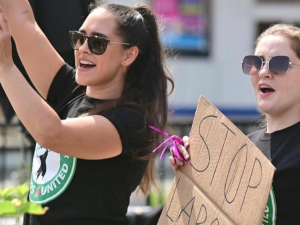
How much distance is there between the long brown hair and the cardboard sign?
360mm

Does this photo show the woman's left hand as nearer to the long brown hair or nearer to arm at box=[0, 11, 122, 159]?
arm at box=[0, 11, 122, 159]

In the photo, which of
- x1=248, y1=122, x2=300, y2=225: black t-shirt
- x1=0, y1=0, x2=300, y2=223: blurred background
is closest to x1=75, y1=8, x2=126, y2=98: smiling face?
x1=248, y1=122, x2=300, y2=225: black t-shirt

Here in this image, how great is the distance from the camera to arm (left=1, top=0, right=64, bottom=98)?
9.59ft

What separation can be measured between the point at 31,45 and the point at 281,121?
41.7 inches

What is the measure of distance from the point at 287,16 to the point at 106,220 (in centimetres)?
1428

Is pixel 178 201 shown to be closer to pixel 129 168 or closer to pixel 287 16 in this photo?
pixel 129 168

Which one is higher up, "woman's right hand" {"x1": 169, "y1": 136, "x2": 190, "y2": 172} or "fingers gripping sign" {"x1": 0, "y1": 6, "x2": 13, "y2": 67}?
"fingers gripping sign" {"x1": 0, "y1": 6, "x2": 13, "y2": 67}

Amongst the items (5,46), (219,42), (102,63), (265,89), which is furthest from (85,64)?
(219,42)

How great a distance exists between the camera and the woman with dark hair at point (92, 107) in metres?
2.50

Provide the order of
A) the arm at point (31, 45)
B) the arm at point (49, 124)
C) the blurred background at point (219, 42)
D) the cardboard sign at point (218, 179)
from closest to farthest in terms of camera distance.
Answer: the cardboard sign at point (218, 179) < the arm at point (49, 124) < the arm at point (31, 45) < the blurred background at point (219, 42)

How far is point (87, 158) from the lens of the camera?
2592 mm

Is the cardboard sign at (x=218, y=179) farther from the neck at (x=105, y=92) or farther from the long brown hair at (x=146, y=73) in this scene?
the neck at (x=105, y=92)

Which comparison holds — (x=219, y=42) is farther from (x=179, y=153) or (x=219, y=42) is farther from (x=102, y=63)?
(x=179, y=153)

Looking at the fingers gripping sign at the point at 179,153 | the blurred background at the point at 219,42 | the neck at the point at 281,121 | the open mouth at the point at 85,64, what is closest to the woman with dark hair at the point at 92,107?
the open mouth at the point at 85,64
